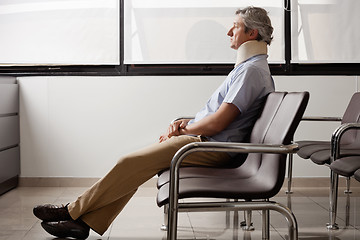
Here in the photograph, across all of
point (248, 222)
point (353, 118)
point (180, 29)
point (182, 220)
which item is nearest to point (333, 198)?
point (248, 222)

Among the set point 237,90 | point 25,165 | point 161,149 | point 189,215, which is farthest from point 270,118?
point 25,165

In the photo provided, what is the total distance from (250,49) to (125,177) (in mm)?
987

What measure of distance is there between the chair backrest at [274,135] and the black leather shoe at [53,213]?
1.01 metres

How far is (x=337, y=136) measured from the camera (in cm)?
340

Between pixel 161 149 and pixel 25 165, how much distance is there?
2691 millimetres

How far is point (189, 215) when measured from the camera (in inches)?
158

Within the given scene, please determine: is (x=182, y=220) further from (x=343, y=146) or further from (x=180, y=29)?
(x=180, y=29)

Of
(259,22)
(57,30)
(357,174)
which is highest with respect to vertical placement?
(57,30)

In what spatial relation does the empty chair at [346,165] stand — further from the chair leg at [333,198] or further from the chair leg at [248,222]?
the chair leg at [248,222]

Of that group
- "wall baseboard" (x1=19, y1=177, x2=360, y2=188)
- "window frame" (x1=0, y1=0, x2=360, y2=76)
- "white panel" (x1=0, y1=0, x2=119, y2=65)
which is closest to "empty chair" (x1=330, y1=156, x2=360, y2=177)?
"wall baseboard" (x1=19, y1=177, x2=360, y2=188)

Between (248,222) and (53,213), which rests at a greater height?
(53,213)

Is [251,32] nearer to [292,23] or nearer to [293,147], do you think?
[293,147]

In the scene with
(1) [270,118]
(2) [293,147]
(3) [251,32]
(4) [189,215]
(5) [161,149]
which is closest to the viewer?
(2) [293,147]

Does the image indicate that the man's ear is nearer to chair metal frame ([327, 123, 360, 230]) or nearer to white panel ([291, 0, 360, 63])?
chair metal frame ([327, 123, 360, 230])
